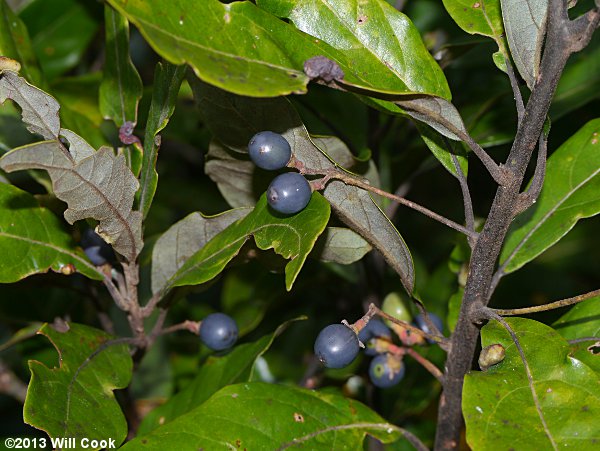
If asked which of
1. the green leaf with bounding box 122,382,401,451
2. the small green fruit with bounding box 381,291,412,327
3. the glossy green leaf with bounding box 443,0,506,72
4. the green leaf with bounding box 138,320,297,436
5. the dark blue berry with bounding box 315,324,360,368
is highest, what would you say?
the glossy green leaf with bounding box 443,0,506,72

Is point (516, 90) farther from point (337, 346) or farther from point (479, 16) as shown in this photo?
point (337, 346)

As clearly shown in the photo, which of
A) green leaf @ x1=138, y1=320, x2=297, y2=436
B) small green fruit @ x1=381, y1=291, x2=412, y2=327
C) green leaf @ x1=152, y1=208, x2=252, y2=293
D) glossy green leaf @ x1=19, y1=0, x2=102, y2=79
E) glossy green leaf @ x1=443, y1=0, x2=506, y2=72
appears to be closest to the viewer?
glossy green leaf @ x1=443, y1=0, x2=506, y2=72

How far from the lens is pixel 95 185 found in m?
1.36

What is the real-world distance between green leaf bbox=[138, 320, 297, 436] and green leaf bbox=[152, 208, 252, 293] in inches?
9.9

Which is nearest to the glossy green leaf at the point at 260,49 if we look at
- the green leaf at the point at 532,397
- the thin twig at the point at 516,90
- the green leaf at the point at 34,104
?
the thin twig at the point at 516,90

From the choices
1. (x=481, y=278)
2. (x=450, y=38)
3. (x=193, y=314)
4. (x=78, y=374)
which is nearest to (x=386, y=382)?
(x=481, y=278)

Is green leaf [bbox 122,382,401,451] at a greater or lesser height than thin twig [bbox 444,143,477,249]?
lesser

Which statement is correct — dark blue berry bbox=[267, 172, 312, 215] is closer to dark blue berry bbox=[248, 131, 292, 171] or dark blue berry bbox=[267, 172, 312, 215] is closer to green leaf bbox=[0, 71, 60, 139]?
dark blue berry bbox=[248, 131, 292, 171]

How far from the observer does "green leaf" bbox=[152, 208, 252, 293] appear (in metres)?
1.60

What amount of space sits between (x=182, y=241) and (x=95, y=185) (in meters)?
0.34

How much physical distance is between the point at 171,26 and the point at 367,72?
0.41 m

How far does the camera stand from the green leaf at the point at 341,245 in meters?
1.52

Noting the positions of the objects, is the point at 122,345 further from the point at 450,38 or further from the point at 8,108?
the point at 450,38

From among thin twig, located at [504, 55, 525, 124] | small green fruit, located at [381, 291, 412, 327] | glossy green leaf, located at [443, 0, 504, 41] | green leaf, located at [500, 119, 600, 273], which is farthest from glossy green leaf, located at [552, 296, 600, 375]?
glossy green leaf, located at [443, 0, 504, 41]
